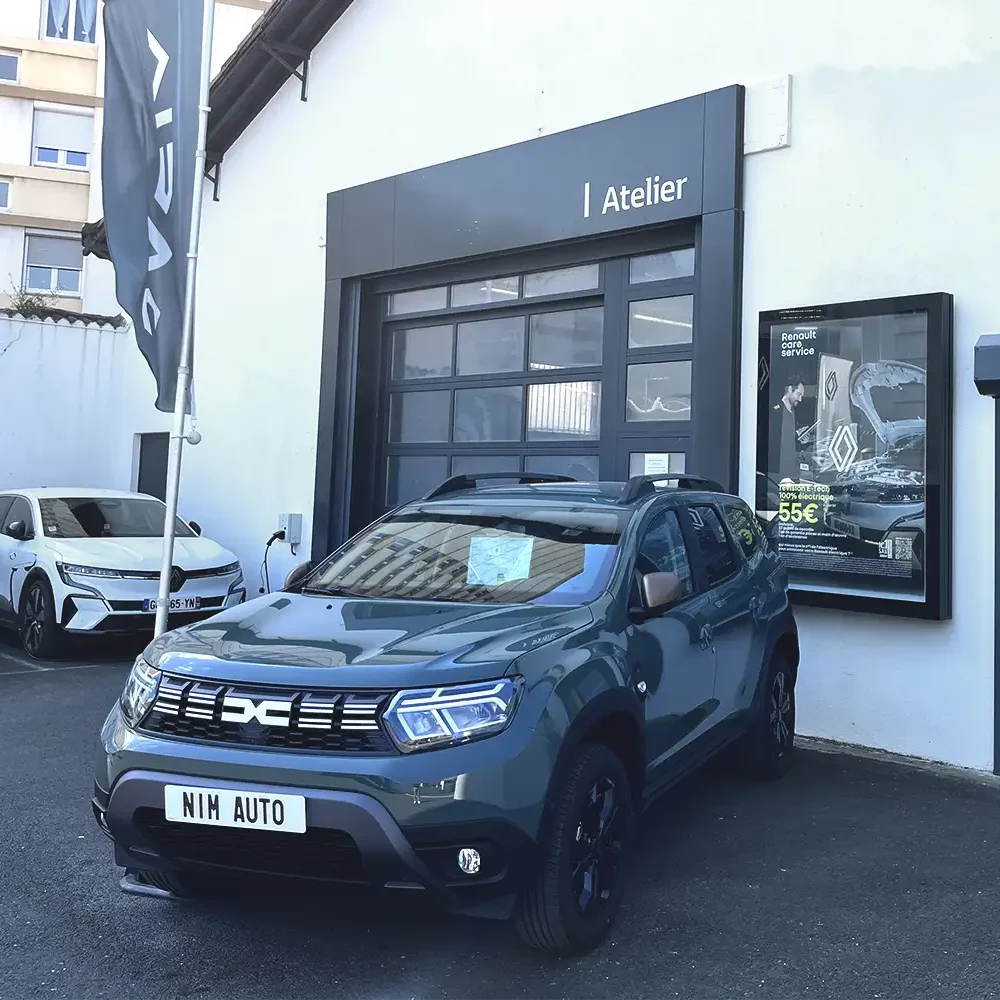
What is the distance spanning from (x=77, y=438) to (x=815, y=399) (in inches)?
438

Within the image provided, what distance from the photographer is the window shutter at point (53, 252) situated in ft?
92.7

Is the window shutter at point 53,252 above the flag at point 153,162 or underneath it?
above

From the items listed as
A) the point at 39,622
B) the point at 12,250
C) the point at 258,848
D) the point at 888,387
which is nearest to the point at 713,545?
the point at 888,387

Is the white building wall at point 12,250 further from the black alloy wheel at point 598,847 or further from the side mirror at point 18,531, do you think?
the black alloy wheel at point 598,847

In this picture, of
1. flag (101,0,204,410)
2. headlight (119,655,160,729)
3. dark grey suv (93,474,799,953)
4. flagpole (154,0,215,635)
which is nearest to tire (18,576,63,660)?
flagpole (154,0,215,635)

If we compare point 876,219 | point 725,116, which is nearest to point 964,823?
point 876,219

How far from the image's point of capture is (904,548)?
6496 mm

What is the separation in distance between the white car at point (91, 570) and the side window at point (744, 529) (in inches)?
213

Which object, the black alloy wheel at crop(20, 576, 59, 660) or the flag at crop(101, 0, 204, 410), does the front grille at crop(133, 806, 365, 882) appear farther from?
the black alloy wheel at crop(20, 576, 59, 660)

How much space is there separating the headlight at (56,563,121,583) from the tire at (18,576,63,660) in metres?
0.24

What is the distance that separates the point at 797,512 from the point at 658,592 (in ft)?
11.1

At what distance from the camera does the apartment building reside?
28.2 meters

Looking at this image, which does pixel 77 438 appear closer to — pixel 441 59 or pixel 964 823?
pixel 441 59

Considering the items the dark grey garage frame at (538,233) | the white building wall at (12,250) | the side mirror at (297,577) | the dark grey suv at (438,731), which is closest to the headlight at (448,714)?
the dark grey suv at (438,731)
